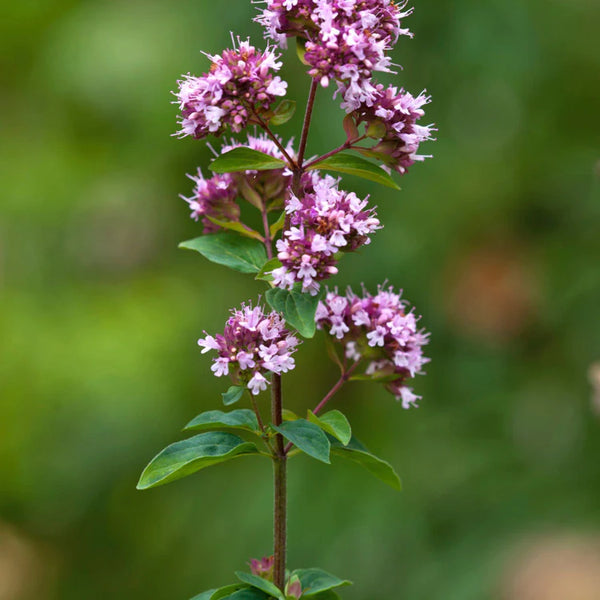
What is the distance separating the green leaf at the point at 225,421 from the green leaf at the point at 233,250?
0.18 metres

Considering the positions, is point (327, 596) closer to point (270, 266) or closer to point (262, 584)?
point (262, 584)

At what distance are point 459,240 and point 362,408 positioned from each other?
2.23ft

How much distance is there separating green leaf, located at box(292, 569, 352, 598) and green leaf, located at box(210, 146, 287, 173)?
20.0 inches

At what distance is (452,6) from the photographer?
274 centimetres

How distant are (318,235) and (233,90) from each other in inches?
7.6

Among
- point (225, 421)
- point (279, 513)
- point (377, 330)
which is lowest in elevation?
point (279, 513)

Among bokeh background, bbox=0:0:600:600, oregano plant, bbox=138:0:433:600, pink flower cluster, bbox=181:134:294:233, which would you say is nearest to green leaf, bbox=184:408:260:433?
oregano plant, bbox=138:0:433:600

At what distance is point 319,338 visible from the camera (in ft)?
9.25

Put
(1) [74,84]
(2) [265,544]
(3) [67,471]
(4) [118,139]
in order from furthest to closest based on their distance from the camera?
(4) [118,139] → (1) [74,84] → (3) [67,471] → (2) [265,544]

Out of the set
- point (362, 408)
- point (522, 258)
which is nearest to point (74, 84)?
point (362, 408)

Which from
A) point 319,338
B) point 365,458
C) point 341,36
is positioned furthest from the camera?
point 319,338

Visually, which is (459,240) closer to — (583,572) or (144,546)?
(583,572)

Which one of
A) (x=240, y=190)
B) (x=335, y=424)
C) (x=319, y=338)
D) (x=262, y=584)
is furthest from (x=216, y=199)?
(x=319, y=338)

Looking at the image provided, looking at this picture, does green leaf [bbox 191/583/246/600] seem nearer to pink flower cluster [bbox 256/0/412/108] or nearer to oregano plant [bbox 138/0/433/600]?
oregano plant [bbox 138/0/433/600]
